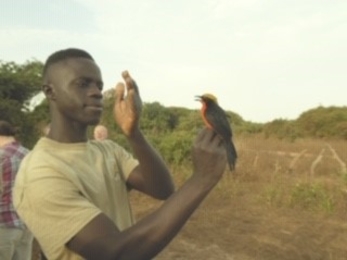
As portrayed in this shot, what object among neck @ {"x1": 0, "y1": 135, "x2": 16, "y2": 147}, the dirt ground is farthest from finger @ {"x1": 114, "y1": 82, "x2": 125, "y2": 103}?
the dirt ground

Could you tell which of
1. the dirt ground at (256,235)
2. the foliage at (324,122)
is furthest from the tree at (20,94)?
the foliage at (324,122)

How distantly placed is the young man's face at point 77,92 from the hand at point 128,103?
0.19 ft

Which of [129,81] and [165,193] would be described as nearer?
[129,81]

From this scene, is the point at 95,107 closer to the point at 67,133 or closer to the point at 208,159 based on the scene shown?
the point at 67,133

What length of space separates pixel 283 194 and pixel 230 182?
1928 millimetres

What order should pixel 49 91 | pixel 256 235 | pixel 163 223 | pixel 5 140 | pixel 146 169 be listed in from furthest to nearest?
pixel 256 235 → pixel 5 140 → pixel 146 169 → pixel 49 91 → pixel 163 223

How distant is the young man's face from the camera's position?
1.64 meters

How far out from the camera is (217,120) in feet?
4.69

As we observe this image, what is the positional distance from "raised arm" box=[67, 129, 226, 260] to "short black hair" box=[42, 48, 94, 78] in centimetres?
52

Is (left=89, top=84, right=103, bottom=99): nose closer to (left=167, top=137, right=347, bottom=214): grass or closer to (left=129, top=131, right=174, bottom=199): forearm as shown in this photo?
(left=129, top=131, right=174, bottom=199): forearm

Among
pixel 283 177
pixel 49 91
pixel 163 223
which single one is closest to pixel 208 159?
pixel 163 223

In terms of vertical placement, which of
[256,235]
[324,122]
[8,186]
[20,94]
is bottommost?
[256,235]

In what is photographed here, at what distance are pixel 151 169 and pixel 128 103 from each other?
0.30 metres

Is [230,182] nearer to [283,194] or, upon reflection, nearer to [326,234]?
[283,194]
